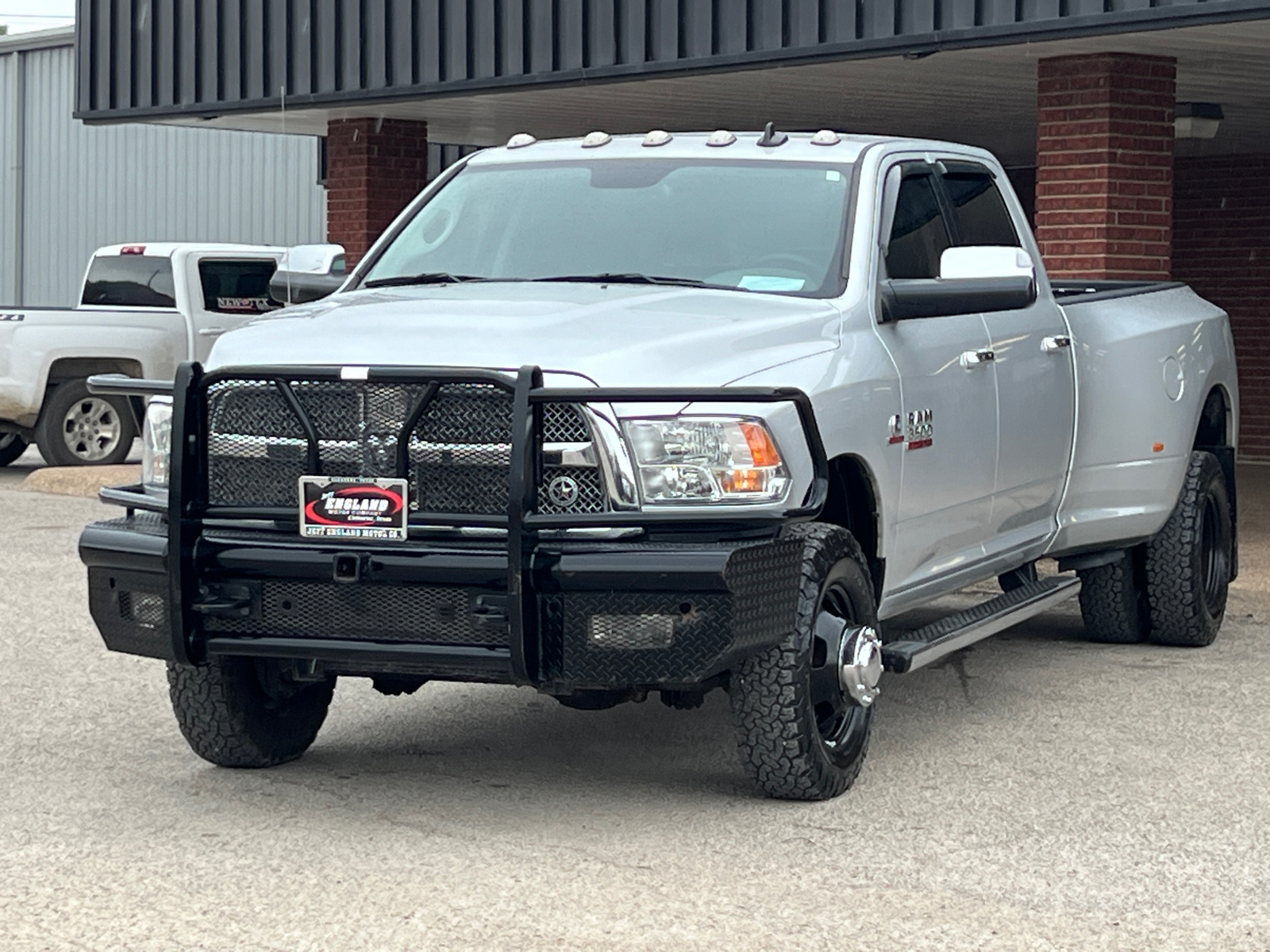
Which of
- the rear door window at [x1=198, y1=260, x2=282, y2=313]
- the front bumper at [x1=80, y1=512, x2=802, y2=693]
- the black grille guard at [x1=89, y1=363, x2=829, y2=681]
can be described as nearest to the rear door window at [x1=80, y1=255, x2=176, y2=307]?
the rear door window at [x1=198, y1=260, x2=282, y2=313]

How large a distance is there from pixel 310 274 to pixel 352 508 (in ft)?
6.34

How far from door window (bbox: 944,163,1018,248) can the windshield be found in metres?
0.87

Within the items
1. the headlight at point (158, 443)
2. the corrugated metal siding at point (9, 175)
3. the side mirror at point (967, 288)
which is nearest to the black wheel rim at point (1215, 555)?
the side mirror at point (967, 288)

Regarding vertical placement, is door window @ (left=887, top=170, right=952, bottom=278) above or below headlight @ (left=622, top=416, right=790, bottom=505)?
above

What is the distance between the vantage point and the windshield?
6539 millimetres

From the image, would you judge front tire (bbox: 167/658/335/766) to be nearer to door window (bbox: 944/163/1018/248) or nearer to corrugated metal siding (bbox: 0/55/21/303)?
door window (bbox: 944/163/1018/248)

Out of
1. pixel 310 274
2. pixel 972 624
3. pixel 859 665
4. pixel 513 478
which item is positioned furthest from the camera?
pixel 310 274

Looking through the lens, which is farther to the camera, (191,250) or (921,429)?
(191,250)

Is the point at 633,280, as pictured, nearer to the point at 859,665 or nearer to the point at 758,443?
the point at 758,443

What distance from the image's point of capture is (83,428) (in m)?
17.6

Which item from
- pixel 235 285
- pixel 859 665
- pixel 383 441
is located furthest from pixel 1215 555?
pixel 235 285

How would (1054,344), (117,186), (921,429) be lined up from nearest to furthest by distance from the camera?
1. (921,429)
2. (1054,344)
3. (117,186)

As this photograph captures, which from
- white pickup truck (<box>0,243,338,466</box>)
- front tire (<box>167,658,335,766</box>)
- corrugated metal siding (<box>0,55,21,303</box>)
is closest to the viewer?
front tire (<box>167,658,335,766</box>)

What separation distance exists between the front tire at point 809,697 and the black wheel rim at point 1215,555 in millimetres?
3483
